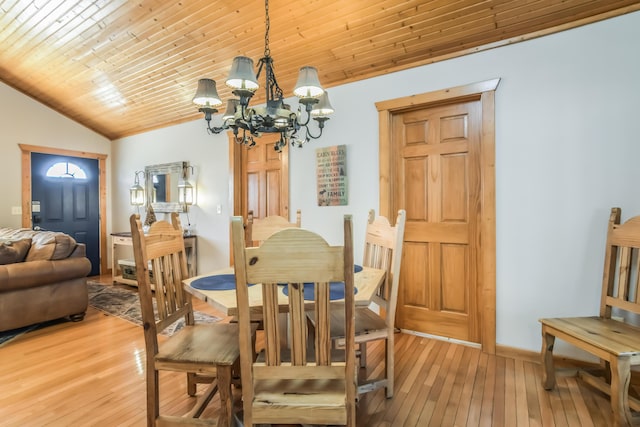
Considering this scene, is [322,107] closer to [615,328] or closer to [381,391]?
[381,391]

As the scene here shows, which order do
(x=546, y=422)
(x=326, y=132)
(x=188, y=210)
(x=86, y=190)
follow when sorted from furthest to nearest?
(x=86, y=190)
(x=188, y=210)
(x=326, y=132)
(x=546, y=422)

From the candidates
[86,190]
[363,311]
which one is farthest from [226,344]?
[86,190]

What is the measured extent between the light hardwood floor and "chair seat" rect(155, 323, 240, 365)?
499mm

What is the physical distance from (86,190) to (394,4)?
225 inches

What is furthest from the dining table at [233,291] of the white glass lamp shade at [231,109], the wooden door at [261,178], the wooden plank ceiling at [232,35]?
the wooden plank ceiling at [232,35]

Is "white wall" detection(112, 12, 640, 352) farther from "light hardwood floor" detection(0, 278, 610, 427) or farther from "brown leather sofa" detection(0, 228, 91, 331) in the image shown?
"brown leather sofa" detection(0, 228, 91, 331)

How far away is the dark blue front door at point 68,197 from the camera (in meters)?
5.02

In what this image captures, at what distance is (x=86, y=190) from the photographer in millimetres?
5582

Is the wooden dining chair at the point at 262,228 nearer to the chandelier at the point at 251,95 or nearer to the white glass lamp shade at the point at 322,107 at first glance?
the chandelier at the point at 251,95

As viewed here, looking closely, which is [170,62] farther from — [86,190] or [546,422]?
[546,422]

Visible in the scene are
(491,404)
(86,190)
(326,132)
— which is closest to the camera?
(491,404)

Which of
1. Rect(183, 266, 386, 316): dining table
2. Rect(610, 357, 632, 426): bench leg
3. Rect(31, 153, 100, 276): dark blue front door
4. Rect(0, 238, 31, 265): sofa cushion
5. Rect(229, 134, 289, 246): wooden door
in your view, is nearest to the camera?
Rect(183, 266, 386, 316): dining table

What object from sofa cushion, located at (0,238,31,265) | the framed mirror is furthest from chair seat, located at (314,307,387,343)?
the framed mirror

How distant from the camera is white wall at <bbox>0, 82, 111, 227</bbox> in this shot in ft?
15.3
